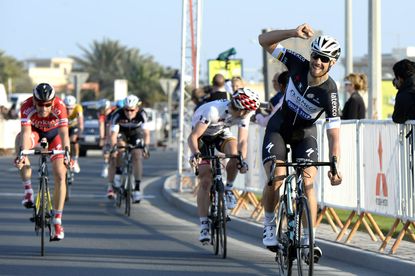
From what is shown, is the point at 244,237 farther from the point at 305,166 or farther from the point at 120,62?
the point at 120,62

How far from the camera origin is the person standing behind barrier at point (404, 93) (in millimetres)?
12531

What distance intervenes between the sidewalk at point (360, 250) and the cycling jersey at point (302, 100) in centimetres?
172

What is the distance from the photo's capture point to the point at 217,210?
1361 cm

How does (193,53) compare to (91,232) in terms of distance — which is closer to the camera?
(91,232)

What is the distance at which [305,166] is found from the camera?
10.3 m

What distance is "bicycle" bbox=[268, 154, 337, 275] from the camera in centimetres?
994

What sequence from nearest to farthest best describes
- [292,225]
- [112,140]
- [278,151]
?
1. [292,225]
2. [278,151]
3. [112,140]

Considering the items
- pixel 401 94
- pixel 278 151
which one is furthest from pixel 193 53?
pixel 278 151

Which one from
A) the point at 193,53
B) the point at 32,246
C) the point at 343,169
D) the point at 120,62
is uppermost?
the point at 120,62

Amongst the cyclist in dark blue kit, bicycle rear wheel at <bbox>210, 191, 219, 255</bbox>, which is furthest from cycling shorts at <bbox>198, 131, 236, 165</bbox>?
the cyclist in dark blue kit

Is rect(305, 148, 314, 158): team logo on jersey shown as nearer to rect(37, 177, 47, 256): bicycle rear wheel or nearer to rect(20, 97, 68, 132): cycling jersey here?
rect(37, 177, 47, 256): bicycle rear wheel

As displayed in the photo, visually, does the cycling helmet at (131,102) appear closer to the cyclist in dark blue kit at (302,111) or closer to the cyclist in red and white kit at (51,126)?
the cyclist in red and white kit at (51,126)

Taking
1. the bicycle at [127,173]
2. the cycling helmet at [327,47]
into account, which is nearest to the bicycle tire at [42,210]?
the cycling helmet at [327,47]

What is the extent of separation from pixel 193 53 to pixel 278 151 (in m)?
14.5
